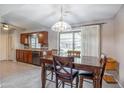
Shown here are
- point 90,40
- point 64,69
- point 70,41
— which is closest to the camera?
point 64,69

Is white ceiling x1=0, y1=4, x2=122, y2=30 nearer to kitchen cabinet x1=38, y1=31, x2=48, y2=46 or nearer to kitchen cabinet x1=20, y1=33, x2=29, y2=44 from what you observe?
kitchen cabinet x1=38, y1=31, x2=48, y2=46

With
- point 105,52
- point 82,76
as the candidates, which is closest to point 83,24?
point 105,52

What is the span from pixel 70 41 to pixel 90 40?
1.26m

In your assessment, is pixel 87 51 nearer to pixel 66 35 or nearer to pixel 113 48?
pixel 113 48

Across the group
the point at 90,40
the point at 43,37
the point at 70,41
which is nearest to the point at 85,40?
the point at 90,40

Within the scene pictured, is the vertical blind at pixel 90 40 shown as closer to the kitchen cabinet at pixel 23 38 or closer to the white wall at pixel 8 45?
the kitchen cabinet at pixel 23 38

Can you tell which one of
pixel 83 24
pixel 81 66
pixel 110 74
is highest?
pixel 83 24

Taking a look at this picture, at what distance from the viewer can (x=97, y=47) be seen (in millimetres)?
4812

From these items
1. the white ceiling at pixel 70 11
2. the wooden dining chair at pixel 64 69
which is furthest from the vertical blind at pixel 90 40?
the wooden dining chair at pixel 64 69

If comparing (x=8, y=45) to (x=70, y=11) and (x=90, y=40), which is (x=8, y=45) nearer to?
(x=90, y=40)

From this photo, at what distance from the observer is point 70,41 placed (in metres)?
6.01

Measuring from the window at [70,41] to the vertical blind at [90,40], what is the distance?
49 centimetres
